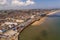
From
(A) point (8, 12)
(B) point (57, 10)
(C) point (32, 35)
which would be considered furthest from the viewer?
(B) point (57, 10)

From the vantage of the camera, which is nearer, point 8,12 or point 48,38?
point 48,38

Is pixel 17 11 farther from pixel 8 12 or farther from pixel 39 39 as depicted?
pixel 39 39

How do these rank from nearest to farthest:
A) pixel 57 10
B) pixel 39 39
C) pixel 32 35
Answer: pixel 39 39 → pixel 32 35 → pixel 57 10

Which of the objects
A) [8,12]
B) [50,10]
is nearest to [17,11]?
[8,12]

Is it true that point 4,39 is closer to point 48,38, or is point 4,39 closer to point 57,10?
point 48,38

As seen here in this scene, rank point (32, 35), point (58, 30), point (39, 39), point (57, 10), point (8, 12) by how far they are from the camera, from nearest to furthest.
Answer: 1. point (39, 39)
2. point (32, 35)
3. point (58, 30)
4. point (8, 12)
5. point (57, 10)

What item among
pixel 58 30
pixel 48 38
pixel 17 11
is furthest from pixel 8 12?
pixel 48 38

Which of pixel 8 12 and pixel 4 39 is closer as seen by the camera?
pixel 4 39

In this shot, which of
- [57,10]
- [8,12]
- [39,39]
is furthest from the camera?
[57,10]
